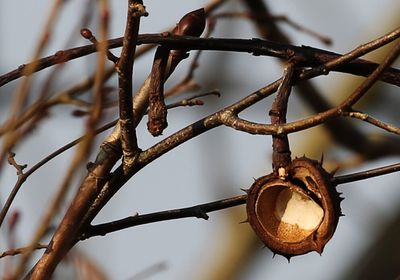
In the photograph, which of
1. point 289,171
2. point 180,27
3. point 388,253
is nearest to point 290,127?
point 289,171

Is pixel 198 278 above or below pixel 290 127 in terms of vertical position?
above

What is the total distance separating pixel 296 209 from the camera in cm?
133

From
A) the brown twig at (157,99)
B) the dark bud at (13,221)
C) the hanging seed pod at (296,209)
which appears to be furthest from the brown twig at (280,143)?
the dark bud at (13,221)

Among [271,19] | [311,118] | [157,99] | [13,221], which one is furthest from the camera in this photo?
[271,19]

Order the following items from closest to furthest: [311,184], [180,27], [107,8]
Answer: [107,8] < [311,184] < [180,27]

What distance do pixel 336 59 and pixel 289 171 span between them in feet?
0.50

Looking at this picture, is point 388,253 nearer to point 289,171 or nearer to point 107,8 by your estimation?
point 289,171

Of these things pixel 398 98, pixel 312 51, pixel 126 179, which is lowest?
pixel 126 179

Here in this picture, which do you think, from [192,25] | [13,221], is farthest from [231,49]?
[13,221]

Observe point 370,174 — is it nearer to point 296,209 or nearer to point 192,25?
point 296,209

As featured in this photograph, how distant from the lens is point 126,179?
1.42 m

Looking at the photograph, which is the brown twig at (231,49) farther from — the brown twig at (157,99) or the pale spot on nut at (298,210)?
the pale spot on nut at (298,210)

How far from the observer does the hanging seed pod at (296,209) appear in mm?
1293

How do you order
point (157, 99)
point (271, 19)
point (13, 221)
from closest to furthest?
point (157, 99)
point (13, 221)
point (271, 19)
